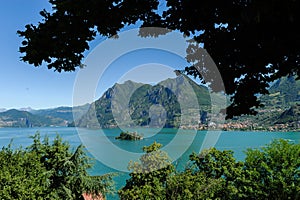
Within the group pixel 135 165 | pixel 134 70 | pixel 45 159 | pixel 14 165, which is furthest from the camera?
pixel 135 165

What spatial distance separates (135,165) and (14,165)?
9.11 m

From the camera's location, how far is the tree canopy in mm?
3418

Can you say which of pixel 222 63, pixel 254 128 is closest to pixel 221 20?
pixel 222 63

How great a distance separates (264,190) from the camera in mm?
17703

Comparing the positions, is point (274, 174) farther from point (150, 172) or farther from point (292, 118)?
point (292, 118)

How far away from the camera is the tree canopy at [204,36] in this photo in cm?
342

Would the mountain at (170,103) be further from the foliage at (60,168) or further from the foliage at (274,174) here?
the foliage at (274,174)

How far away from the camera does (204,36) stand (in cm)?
418

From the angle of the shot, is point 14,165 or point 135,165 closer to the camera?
point 14,165

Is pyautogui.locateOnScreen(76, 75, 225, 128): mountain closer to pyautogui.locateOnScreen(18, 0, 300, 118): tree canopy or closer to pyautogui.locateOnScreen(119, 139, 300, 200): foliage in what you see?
pyautogui.locateOnScreen(18, 0, 300, 118): tree canopy

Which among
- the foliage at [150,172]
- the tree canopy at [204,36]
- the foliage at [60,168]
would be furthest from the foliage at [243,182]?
the tree canopy at [204,36]

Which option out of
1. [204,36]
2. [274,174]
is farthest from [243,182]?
[204,36]

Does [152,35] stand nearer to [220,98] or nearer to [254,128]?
[220,98]

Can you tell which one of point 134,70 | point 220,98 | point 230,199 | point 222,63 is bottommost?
point 230,199
